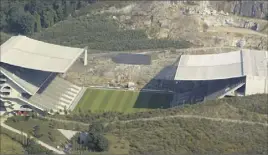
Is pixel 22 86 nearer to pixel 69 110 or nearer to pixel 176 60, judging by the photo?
pixel 69 110

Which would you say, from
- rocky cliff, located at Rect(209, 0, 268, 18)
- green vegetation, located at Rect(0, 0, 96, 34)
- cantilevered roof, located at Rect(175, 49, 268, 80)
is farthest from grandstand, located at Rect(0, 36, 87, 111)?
rocky cliff, located at Rect(209, 0, 268, 18)

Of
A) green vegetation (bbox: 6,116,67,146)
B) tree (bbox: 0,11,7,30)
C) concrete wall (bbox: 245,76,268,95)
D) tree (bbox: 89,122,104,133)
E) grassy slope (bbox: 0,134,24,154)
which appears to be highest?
concrete wall (bbox: 245,76,268,95)

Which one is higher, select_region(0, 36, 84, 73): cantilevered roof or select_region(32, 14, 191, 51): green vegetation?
select_region(0, 36, 84, 73): cantilevered roof

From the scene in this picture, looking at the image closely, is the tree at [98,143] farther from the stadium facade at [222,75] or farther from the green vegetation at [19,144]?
the stadium facade at [222,75]

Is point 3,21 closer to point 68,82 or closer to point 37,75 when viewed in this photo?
point 68,82

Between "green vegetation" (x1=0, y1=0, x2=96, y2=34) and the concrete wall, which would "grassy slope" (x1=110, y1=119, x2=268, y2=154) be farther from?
"green vegetation" (x1=0, y1=0, x2=96, y2=34)

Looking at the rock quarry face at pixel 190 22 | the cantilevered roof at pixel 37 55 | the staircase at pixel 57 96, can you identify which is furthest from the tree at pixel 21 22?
the staircase at pixel 57 96
